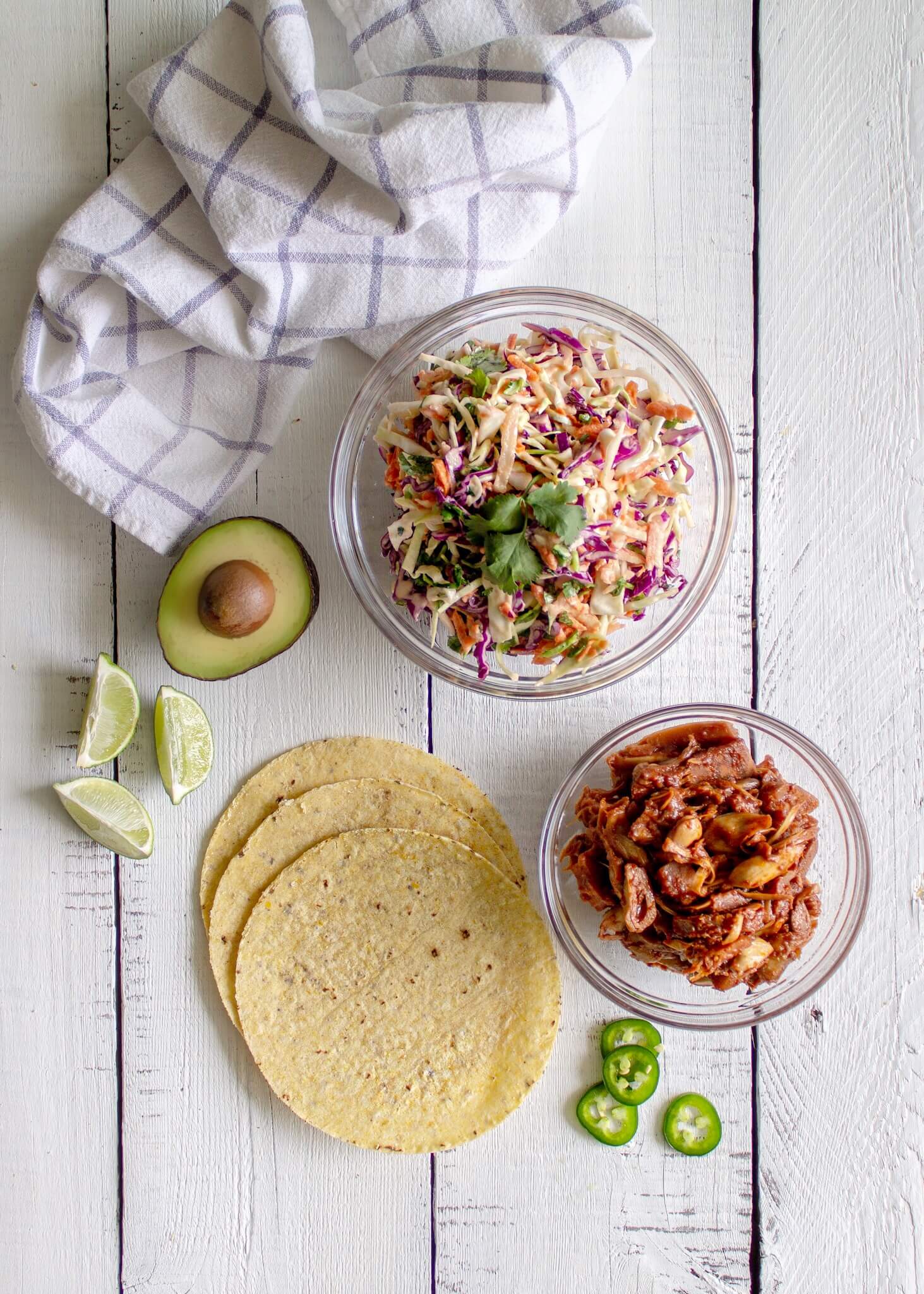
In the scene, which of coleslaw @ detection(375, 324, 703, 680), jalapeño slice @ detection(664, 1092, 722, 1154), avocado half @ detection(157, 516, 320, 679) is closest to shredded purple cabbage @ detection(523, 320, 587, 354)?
coleslaw @ detection(375, 324, 703, 680)

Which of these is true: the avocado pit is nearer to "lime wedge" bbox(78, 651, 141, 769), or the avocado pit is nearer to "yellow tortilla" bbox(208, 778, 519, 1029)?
"lime wedge" bbox(78, 651, 141, 769)

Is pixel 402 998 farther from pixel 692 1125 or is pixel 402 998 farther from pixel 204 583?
pixel 204 583

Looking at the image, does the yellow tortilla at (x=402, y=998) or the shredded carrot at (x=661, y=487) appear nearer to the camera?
the shredded carrot at (x=661, y=487)

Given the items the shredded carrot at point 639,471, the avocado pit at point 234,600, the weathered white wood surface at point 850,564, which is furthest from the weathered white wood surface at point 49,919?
the weathered white wood surface at point 850,564

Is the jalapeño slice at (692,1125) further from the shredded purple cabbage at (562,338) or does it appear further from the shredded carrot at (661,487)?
the shredded purple cabbage at (562,338)

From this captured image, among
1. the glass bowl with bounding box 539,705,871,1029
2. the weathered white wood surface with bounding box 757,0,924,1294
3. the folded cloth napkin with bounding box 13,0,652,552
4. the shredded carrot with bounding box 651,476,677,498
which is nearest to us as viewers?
the shredded carrot with bounding box 651,476,677,498

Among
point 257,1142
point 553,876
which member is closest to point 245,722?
point 553,876
